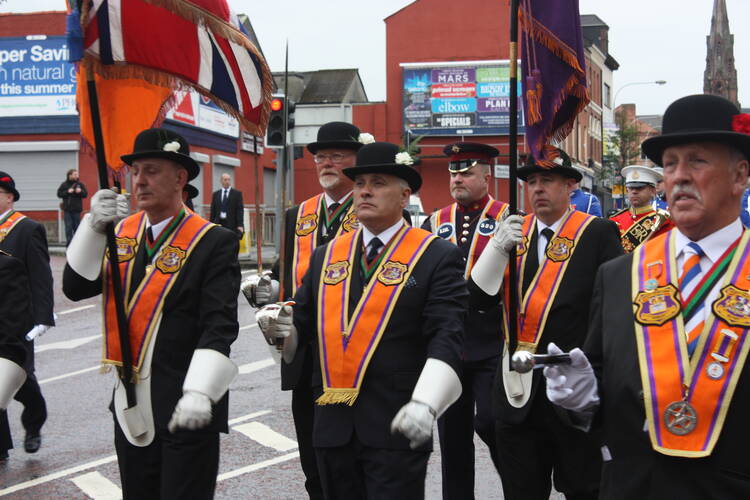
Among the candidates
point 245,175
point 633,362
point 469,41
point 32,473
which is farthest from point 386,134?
point 633,362

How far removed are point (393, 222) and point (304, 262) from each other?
1538mm

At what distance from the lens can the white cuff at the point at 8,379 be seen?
15.6 ft

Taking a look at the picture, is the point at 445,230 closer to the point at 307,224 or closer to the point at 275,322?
the point at 307,224

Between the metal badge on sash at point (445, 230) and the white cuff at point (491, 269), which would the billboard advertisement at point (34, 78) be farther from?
A: the white cuff at point (491, 269)

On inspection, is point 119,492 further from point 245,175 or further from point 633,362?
point 245,175

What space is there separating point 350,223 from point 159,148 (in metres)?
1.72

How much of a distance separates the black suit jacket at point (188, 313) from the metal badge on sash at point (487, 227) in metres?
2.17

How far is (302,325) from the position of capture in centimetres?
464

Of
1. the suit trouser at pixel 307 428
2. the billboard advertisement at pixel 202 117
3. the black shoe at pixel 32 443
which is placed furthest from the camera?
the billboard advertisement at pixel 202 117

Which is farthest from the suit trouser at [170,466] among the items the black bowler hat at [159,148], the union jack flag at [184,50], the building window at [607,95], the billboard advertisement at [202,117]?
the building window at [607,95]

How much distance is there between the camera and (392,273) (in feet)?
14.7

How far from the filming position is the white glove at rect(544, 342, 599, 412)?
10.5ft

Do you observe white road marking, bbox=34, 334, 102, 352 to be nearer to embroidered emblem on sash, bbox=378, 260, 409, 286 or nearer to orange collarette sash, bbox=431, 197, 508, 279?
orange collarette sash, bbox=431, 197, 508, 279

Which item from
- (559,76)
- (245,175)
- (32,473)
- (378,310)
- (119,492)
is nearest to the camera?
(378,310)
